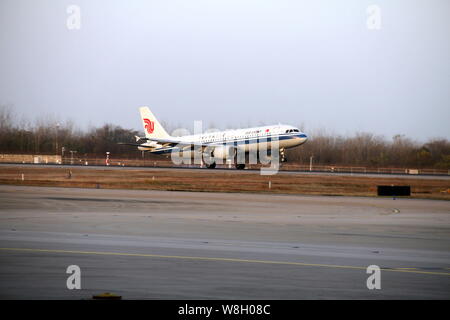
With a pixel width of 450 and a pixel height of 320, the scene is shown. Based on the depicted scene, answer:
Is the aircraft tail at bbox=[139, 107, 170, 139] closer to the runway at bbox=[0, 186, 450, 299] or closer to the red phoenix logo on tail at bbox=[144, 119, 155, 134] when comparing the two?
the red phoenix logo on tail at bbox=[144, 119, 155, 134]

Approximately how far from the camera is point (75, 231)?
71.9 feet

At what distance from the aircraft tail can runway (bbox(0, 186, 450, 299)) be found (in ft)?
192

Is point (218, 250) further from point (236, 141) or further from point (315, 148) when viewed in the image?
point (315, 148)

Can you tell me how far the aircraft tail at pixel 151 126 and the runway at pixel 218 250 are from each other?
58.5m

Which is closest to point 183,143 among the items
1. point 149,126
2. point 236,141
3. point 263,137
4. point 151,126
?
point 236,141

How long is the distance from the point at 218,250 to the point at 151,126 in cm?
7660

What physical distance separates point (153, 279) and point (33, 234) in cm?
863

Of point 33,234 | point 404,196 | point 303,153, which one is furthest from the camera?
point 303,153

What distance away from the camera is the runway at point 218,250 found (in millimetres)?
12803

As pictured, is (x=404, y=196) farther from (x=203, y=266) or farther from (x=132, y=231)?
(x=203, y=266)

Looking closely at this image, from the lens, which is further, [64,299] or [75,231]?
[75,231]

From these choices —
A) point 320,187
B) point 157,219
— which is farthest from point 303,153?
point 157,219

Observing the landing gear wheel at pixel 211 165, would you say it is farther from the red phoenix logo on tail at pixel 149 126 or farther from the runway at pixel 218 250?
the runway at pixel 218 250
